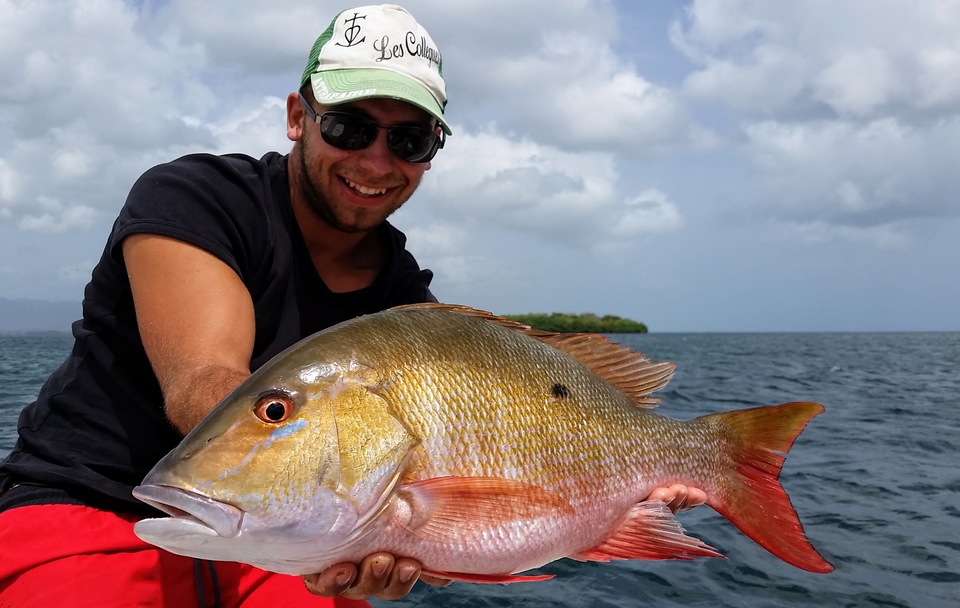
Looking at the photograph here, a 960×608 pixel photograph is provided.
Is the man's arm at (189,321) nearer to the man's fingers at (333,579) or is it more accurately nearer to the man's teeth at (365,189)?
the man's fingers at (333,579)

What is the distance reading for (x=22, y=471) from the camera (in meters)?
2.70

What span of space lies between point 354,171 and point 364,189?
9 cm

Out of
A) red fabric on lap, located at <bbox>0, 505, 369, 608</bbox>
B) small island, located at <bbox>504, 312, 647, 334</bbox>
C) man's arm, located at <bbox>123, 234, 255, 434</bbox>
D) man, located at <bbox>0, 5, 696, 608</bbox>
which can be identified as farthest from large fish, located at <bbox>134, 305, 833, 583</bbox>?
small island, located at <bbox>504, 312, 647, 334</bbox>

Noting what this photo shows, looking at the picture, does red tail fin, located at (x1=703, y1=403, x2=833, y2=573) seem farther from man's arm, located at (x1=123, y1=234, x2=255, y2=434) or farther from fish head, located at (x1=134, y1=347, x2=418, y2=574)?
man's arm, located at (x1=123, y1=234, x2=255, y2=434)

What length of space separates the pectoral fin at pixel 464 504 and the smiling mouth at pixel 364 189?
1.65 meters

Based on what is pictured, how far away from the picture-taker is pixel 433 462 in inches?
81.0

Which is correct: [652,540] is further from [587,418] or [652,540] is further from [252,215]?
[252,215]

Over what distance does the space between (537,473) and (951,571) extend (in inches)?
216

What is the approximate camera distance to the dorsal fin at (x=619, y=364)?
295 centimetres

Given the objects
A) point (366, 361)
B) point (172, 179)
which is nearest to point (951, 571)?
point (366, 361)

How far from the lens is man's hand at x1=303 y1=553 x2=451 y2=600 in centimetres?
201

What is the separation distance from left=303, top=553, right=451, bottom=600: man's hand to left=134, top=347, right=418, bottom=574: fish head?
0.08 metres

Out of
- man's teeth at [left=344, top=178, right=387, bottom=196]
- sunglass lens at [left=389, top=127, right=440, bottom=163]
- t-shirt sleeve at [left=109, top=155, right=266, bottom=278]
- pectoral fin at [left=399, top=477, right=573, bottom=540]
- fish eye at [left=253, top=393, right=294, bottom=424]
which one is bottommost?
pectoral fin at [left=399, top=477, right=573, bottom=540]

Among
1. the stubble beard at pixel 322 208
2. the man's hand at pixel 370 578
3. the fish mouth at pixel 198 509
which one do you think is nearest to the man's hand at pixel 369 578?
the man's hand at pixel 370 578
